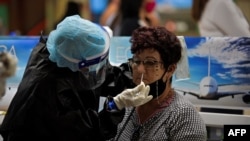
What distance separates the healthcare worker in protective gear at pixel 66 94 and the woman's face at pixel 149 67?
0.14 metres

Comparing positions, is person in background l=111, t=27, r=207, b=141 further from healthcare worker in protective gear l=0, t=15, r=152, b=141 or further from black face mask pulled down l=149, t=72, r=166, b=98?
healthcare worker in protective gear l=0, t=15, r=152, b=141

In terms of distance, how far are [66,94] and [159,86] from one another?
0.44 meters

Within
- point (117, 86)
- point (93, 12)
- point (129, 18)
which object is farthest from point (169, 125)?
point (93, 12)

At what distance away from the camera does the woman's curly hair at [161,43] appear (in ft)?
6.86

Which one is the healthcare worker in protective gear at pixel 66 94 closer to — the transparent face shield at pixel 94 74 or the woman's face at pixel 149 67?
the transparent face shield at pixel 94 74

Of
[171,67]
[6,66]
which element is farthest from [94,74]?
[6,66]

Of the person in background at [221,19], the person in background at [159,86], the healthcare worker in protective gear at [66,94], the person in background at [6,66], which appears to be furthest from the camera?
the person in background at [221,19]

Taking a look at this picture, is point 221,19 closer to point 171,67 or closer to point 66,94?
point 171,67

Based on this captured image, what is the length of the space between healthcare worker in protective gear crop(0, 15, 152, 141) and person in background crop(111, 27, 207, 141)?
15cm

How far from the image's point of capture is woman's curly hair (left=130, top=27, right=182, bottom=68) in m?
2.09

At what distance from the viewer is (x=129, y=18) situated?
3.69 meters

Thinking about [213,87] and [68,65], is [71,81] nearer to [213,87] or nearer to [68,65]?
[68,65]

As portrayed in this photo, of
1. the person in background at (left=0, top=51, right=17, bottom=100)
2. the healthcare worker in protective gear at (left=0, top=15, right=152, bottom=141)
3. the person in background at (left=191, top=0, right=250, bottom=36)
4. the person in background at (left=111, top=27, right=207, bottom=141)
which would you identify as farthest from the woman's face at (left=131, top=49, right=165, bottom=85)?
the person in background at (left=191, top=0, right=250, bottom=36)

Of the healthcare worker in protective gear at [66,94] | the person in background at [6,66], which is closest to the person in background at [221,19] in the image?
the healthcare worker in protective gear at [66,94]
